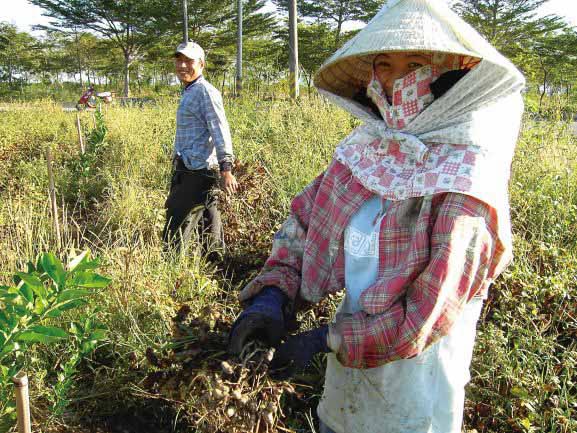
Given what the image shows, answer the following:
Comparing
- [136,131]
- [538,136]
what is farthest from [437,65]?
[136,131]

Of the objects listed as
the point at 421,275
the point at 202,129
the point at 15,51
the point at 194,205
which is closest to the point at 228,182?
the point at 194,205

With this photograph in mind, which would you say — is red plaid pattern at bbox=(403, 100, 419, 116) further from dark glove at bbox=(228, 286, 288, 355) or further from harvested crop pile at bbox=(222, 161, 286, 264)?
harvested crop pile at bbox=(222, 161, 286, 264)

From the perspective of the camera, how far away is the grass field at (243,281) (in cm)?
196

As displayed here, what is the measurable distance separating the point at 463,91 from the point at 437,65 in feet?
0.45

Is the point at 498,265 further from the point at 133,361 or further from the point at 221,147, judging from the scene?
the point at 221,147

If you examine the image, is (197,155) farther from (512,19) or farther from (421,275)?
A: (512,19)

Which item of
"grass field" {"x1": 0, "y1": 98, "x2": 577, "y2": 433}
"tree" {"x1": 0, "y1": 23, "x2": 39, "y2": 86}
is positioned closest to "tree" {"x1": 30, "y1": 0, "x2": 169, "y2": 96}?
"tree" {"x1": 0, "y1": 23, "x2": 39, "y2": 86}

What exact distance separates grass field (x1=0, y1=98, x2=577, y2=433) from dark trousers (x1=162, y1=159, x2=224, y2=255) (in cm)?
13

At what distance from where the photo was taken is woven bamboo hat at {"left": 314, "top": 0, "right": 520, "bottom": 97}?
3.49 ft

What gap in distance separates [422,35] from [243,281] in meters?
2.24

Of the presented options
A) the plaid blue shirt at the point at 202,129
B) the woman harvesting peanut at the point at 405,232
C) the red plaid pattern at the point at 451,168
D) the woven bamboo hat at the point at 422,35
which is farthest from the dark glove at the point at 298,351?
the plaid blue shirt at the point at 202,129

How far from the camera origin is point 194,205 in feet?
12.0

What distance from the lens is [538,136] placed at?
4469mm

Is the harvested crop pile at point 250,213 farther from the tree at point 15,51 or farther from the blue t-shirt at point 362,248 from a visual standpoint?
the tree at point 15,51
